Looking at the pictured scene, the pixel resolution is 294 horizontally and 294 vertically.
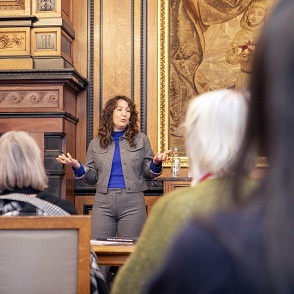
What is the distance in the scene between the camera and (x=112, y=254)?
3.27 meters

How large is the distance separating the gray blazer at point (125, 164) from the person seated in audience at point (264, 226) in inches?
197

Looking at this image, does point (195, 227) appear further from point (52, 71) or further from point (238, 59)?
A: point (238, 59)

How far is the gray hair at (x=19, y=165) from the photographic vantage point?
118 inches

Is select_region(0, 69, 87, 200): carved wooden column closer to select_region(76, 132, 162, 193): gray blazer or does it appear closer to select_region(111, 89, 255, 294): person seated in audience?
select_region(76, 132, 162, 193): gray blazer

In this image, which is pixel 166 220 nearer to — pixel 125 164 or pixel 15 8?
pixel 125 164

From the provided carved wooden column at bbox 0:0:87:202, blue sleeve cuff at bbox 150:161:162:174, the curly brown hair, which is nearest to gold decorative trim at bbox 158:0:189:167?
carved wooden column at bbox 0:0:87:202

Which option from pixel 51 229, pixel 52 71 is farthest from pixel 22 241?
pixel 52 71

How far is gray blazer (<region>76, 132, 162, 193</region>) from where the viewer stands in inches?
229

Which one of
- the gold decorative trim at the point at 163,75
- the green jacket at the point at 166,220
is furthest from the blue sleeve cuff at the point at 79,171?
the green jacket at the point at 166,220

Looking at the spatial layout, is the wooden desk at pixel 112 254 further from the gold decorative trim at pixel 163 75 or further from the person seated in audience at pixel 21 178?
the gold decorative trim at pixel 163 75

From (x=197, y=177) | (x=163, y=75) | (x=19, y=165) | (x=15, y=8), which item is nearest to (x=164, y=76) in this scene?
(x=163, y=75)

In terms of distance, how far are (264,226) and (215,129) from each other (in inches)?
45.7

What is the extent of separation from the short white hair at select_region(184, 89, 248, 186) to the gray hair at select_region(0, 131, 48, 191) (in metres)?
1.28

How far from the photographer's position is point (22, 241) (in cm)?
259
